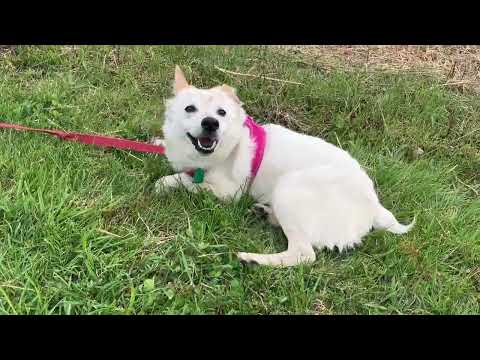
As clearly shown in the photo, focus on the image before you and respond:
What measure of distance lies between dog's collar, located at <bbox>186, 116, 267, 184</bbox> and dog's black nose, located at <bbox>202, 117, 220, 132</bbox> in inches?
14.2

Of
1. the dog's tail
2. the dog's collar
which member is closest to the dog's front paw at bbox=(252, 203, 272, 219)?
the dog's collar

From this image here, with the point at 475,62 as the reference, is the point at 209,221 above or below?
below

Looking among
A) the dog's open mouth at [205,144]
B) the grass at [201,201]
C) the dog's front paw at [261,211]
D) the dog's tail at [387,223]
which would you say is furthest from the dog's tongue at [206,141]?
the dog's tail at [387,223]

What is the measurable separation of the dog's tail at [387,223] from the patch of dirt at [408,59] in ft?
8.09

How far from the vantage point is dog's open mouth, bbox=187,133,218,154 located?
3.71 meters

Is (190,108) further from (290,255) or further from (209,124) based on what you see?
(290,255)

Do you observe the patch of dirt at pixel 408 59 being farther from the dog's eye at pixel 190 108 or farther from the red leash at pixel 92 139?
the red leash at pixel 92 139

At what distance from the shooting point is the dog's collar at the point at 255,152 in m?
3.83

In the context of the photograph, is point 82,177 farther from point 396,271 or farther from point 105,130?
point 396,271

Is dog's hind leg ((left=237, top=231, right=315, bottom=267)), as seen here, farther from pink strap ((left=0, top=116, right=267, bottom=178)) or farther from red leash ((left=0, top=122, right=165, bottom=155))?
red leash ((left=0, top=122, right=165, bottom=155))

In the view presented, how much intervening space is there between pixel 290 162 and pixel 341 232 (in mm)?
665

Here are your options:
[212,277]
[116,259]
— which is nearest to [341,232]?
[212,277]

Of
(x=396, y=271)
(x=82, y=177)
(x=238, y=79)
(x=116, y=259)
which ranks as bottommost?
(x=396, y=271)

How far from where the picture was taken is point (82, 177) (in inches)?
143
